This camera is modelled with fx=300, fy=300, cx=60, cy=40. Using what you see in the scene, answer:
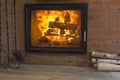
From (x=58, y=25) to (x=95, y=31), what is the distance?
47 centimetres

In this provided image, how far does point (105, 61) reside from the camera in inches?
143

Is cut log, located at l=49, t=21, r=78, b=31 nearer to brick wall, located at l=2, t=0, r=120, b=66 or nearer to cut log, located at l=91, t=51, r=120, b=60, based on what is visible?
brick wall, located at l=2, t=0, r=120, b=66

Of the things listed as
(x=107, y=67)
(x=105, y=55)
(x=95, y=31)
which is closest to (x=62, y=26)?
(x=95, y=31)

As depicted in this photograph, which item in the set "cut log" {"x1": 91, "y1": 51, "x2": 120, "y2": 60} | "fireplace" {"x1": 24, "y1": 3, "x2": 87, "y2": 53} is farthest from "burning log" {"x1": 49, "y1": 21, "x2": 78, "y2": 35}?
"cut log" {"x1": 91, "y1": 51, "x2": 120, "y2": 60}

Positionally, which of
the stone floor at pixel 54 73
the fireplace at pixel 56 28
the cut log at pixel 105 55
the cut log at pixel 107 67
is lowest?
the stone floor at pixel 54 73

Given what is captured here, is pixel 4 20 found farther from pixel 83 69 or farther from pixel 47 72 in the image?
pixel 83 69

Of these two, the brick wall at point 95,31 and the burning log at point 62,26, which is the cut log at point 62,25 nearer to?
the burning log at point 62,26

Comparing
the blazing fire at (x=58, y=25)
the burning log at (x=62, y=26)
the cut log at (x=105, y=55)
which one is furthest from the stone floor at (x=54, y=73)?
the burning log at (x=62, y=26)

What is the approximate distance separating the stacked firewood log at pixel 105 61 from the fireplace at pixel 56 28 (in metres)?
0.17

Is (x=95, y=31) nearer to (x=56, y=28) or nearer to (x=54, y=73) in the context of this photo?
(x=56, y=28)

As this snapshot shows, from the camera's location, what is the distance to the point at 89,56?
3.78 m

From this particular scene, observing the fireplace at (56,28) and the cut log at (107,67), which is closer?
the cut log at (107,67)

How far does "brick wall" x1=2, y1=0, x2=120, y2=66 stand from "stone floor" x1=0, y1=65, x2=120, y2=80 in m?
0.13

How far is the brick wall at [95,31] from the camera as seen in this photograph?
12.2 feet
